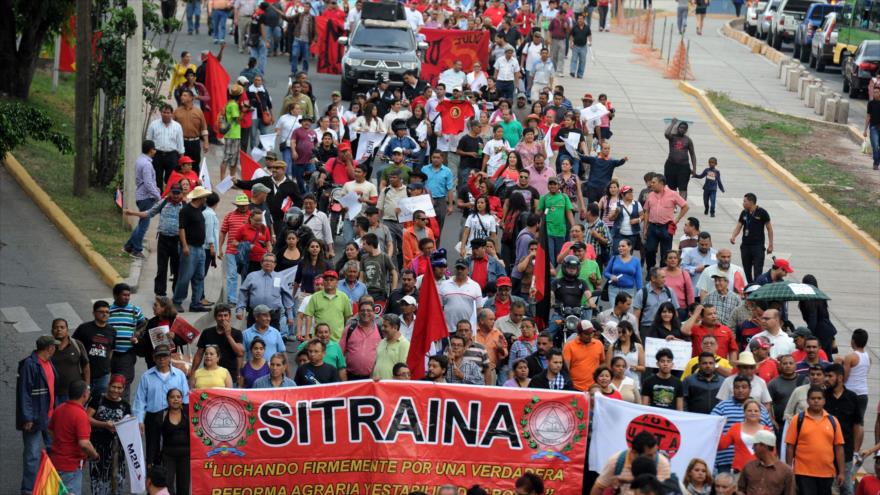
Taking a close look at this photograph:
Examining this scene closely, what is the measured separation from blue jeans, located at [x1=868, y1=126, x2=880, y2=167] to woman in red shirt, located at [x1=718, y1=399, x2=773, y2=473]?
18.8 metres

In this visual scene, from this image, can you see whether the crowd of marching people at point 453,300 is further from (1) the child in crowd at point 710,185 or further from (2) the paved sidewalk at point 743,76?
(2) the paved sidewalk at point 743,76

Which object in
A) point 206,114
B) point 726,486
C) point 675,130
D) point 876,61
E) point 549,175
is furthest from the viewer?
point 876,61

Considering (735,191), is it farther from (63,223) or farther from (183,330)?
(183,330)

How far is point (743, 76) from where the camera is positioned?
44875 mm

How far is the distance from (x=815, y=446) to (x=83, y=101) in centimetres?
1442

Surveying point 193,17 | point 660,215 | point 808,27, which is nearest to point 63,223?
point 660,215

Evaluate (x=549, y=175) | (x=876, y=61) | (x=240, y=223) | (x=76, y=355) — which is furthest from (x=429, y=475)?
(x=876, y=61)

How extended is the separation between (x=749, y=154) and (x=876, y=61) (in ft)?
34.9

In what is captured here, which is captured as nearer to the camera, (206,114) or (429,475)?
(429,475)

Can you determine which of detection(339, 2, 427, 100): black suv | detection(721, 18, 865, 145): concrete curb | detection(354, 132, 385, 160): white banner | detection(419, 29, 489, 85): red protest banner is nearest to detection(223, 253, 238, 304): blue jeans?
detection(354, 132, 385, 160): white banner

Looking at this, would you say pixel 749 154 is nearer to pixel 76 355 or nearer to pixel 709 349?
pixel 709 349

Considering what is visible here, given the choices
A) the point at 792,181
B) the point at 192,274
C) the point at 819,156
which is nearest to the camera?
the point at 192,274

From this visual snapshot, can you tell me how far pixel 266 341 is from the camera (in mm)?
13938

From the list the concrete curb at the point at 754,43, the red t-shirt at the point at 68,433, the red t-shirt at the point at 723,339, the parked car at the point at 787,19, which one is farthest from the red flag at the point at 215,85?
the parked car at the point at 787,19
